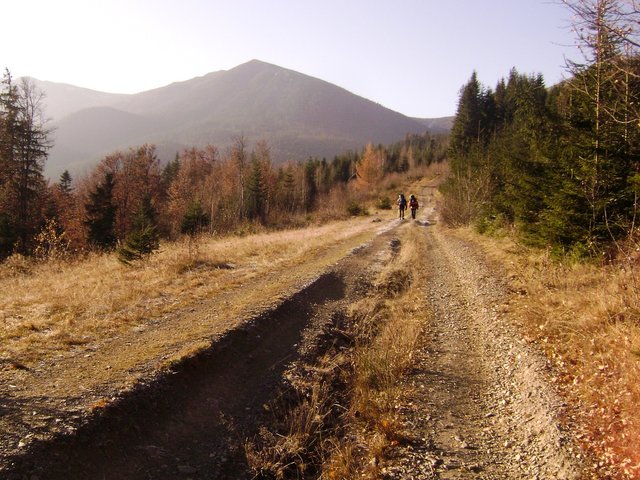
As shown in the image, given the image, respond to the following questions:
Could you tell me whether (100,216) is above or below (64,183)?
below

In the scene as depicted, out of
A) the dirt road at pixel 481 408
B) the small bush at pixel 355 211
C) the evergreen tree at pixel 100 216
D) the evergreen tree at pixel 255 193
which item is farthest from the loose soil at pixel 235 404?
the evergreen tree at pixel 255 193

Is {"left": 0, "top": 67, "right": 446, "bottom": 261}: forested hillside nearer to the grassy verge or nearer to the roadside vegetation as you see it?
the grassy verge

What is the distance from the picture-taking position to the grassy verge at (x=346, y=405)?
5031 millimetres

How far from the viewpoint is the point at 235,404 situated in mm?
5953

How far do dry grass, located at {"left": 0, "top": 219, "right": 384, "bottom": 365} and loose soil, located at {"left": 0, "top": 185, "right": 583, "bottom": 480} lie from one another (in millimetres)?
824

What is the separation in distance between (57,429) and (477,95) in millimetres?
61504

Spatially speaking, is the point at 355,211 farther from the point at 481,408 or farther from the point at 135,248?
the point at 481,408

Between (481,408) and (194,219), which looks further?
(194,219)

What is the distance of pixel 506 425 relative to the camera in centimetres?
534

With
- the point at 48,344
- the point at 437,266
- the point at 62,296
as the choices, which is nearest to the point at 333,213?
the point at 437,266

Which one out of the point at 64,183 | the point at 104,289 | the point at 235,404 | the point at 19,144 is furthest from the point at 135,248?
the point at 64,183

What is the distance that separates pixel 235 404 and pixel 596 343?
18.2ft

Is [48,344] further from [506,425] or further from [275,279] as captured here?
[506,425]

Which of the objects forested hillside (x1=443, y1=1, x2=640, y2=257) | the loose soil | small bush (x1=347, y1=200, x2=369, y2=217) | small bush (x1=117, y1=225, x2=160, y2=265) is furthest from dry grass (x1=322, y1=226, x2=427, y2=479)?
small bush (x1=347, y1=200, x2=369, y2=217)
